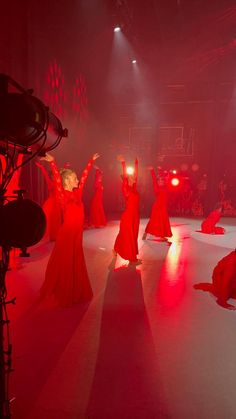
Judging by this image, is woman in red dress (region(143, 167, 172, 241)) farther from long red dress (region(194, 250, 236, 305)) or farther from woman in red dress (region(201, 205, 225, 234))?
long red dress (region(194, 250, 236, 305))

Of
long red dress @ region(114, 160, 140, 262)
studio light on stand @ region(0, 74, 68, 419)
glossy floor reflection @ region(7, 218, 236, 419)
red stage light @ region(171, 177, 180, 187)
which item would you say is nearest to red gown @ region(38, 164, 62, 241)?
long red dress @ region(114, 160, 140, 262)

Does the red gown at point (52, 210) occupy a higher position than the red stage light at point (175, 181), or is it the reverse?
the red stage light at point (175, 181)

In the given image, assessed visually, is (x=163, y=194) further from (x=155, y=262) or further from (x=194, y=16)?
(x=194, y=16)

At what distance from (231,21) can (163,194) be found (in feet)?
32.2

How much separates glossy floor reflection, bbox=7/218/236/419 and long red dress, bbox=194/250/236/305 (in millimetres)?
195

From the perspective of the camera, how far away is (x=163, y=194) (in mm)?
9195

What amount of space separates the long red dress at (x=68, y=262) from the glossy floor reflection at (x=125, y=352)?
0.20m

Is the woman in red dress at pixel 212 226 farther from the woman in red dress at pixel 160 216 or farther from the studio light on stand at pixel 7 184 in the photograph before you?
the studio light on stand at pixel 7 184

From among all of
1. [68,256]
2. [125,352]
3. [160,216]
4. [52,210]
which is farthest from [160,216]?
[125,352]

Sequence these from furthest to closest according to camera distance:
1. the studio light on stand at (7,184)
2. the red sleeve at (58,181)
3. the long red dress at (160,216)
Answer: the long red dress at (160,216)
the red sleeve at (58,181)
the studio light on stand at (7,184)

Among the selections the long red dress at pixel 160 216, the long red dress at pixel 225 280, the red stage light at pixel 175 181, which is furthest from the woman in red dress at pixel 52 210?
the red stage light at pixel 175 181

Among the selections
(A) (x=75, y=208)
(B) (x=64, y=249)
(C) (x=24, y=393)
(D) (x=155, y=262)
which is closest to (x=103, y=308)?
(B) (x=64, y=249)

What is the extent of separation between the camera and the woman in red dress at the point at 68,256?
4570mm

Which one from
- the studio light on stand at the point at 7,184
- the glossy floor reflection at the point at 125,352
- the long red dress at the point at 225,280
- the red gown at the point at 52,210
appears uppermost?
the studio light on stand at the point at 7,184
